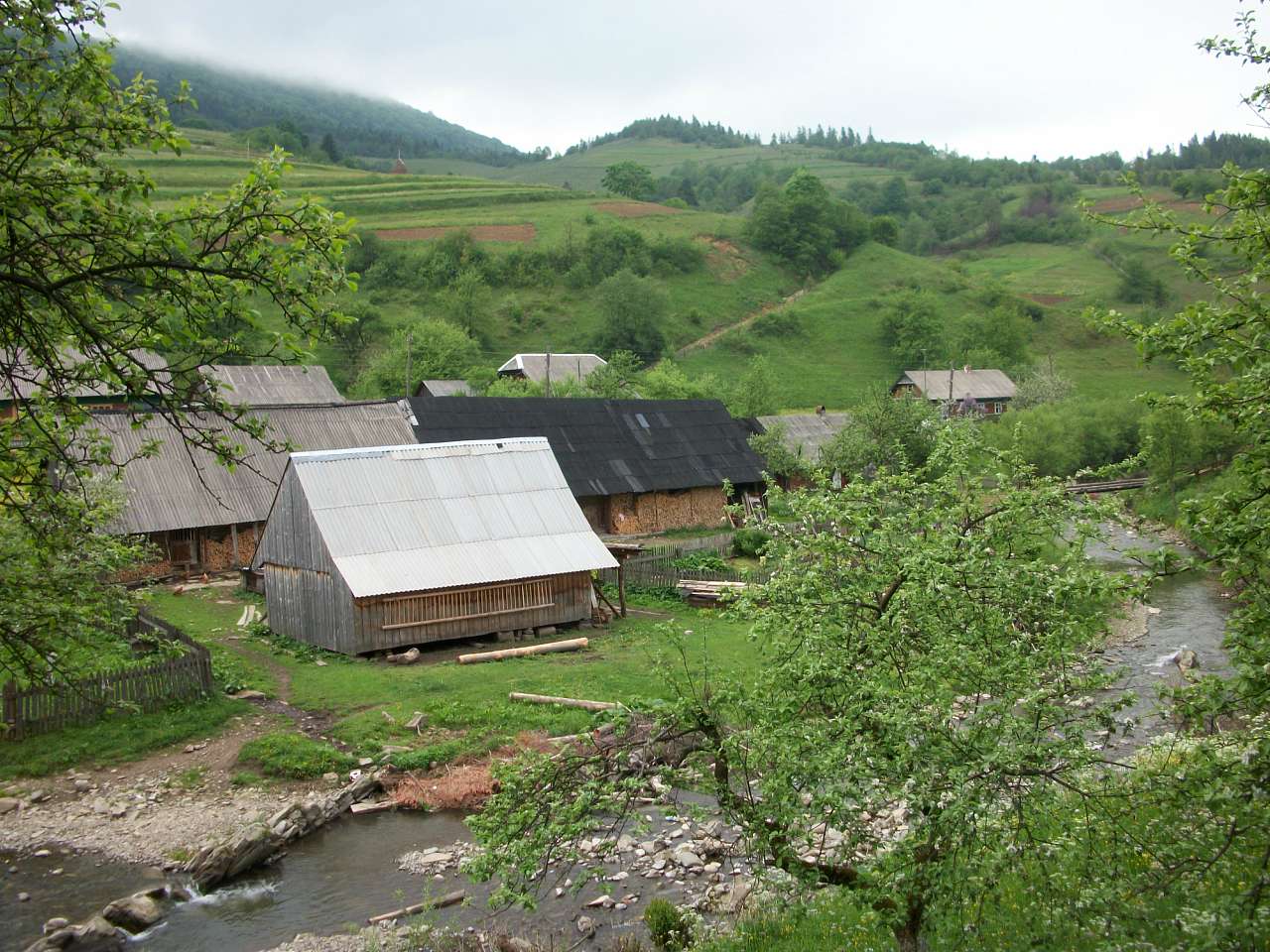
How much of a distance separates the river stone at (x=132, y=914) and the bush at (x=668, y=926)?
6698mm

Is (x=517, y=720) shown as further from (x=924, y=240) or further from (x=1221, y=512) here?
(x=924, y=240)

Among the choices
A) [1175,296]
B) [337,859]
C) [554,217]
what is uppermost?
[554,217]

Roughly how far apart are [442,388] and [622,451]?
29627 millimetres

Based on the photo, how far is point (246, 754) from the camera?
1811cm

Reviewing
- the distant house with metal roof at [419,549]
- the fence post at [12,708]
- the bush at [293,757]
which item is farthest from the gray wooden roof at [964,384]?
the fence post at [12,708]

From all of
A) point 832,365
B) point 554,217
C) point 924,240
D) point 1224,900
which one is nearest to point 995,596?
point 1224,900

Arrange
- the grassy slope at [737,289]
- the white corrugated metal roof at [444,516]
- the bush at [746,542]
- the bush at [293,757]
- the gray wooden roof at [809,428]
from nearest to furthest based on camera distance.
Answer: the bush at [293,757] → the white corrugated metal roof at [444,516] → the bush at [746,542] → the gray wooden roof at [809,428] → the grassy slope at [737,289]

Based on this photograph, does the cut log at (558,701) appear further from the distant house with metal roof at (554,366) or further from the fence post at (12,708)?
the distant house with metal roof at (554,366)

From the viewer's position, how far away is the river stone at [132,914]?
13273 millimetres

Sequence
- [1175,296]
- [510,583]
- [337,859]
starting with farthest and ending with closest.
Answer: [1175,296] → [510,583] → [337,859]

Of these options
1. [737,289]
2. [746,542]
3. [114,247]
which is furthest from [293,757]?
[737,289]

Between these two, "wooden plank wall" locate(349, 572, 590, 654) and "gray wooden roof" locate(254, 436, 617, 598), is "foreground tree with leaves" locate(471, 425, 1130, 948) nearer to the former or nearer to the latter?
"wooden plank wall" locate(349, 572, 590, 654)

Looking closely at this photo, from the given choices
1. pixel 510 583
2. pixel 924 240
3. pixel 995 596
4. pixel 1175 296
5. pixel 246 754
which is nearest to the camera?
pixel 995 596

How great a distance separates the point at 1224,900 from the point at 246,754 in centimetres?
1621
